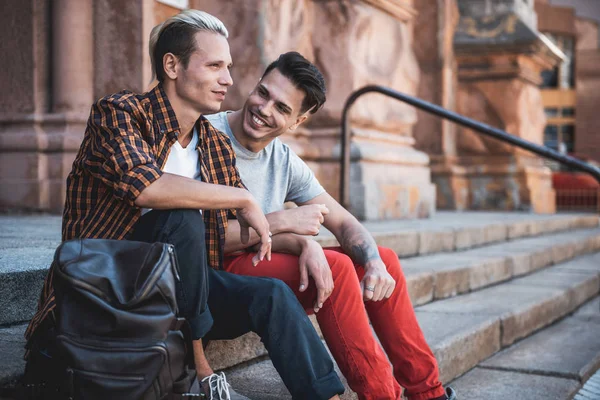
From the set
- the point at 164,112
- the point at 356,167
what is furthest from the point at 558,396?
the point at 356,167

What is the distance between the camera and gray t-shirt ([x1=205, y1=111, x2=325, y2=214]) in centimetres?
260

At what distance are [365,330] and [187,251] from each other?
23.5 inches

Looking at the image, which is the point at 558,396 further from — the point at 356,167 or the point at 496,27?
the point at 496,27

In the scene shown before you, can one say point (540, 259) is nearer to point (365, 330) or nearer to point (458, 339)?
point (458, 339)

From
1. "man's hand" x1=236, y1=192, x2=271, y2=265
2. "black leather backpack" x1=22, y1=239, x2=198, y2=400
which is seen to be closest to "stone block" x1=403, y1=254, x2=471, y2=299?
"man's hand" x1=236, y1=192, x2=271, y2=265

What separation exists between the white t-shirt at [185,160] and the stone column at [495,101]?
21.8 ft

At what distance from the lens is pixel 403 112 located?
6395mm

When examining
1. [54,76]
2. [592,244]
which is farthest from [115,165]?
[592,244]

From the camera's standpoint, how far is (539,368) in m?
3.29

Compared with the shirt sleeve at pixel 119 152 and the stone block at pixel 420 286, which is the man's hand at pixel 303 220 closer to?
the shirt sleeve at pixel 119 152

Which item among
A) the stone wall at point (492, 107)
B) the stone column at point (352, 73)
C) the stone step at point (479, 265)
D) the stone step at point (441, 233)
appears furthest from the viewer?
the stone wall at point (492, 107)

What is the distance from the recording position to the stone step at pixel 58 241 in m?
2.31

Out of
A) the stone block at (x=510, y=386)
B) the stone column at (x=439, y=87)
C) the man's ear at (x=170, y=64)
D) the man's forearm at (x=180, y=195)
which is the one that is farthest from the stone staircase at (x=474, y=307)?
the stone column at (x=439, y=87)

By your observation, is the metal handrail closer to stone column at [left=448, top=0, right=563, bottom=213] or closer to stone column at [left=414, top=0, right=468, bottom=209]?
stone column at [left=414, top=0, right=468, bottom=209]
